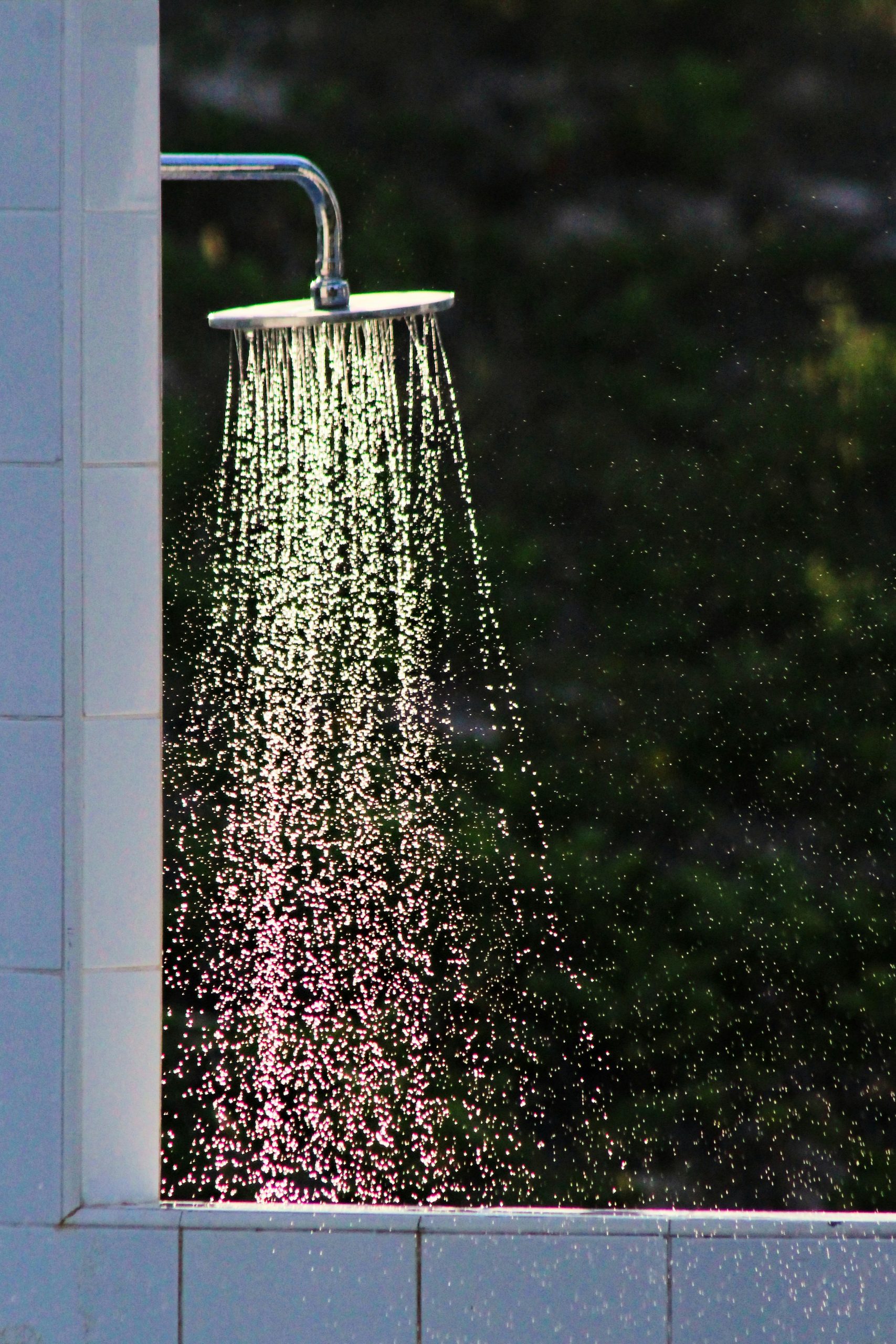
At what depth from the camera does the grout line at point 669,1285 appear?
0.81 m

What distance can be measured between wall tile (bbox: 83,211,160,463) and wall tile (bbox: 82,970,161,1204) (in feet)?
1.06

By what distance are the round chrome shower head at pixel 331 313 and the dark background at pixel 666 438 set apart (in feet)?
5.36

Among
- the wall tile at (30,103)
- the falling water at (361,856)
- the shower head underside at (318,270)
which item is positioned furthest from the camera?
the falling water at (361,856)

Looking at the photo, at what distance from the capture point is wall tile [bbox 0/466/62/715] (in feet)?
2.71

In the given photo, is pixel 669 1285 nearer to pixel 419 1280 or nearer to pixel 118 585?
pixel 419 1280

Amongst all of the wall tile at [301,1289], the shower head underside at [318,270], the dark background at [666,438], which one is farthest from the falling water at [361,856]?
the wall tile at [301,1289]

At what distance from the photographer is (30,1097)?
83 cm

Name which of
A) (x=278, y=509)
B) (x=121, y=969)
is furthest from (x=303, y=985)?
(x=121, y=969)

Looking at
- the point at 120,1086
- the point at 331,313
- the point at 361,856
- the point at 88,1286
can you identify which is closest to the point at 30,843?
the point at 120,1086

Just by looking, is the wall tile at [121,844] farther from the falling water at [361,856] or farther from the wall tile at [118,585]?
the falling water at [361,856]

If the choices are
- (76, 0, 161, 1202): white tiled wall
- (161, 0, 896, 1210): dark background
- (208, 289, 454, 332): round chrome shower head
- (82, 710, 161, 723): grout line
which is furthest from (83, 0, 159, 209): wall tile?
(161, 0, 896, 1210): dark background

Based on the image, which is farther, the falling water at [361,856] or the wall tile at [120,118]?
the falling water at [361,856]

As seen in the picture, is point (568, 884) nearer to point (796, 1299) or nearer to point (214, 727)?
point (214, 727)

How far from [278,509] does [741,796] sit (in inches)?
41.3
